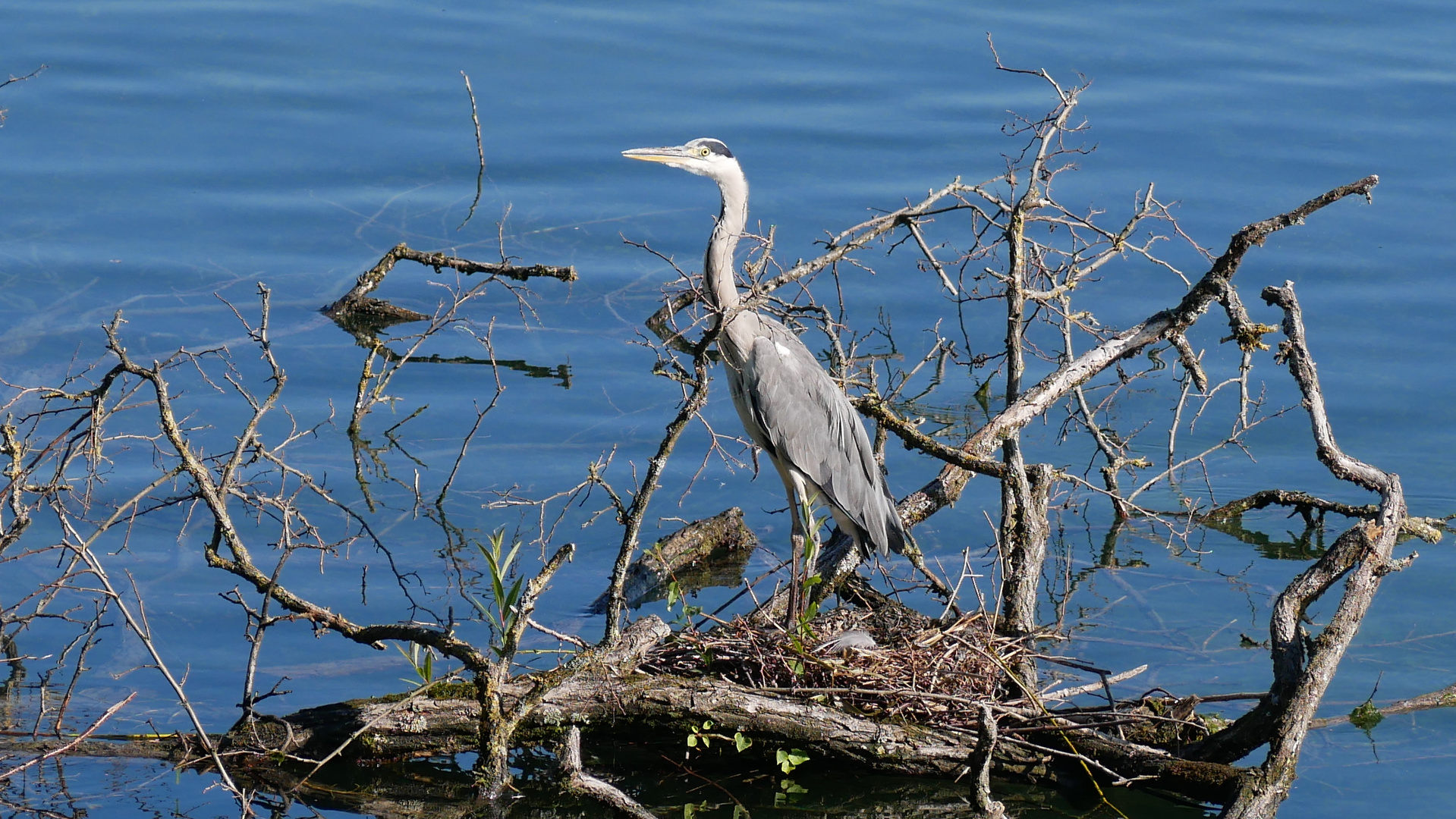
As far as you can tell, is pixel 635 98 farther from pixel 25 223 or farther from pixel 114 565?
pixel 114 565

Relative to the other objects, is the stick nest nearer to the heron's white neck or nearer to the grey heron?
the grey heron

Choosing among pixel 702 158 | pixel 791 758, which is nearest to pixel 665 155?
pixel 702 158

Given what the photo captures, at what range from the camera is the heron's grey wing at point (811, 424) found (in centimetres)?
716

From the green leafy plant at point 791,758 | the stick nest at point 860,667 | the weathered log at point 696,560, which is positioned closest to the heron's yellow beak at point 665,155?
the weathered log at point 696,560

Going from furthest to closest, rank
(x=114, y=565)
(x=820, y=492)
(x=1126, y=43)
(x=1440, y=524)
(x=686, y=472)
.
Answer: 1. (x=1126, y=43)
2. (x=686, y=472)
3. (x=114, y=565)
4. (x=820, y=492)
5. (x=1440, y=524)

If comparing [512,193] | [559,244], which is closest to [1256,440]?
[559,244]

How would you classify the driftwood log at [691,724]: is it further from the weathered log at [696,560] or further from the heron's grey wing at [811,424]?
the weathered log at [696,560]

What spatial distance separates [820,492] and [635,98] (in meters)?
7.72

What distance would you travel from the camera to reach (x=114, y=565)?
26.3ft

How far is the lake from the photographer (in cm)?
778

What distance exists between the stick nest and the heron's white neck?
5.57ft

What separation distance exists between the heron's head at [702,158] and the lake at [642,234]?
1.49 meters

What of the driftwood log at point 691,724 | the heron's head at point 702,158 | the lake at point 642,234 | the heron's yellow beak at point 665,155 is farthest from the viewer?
the lake at point 642,234

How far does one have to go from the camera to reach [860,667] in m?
6.11
